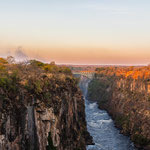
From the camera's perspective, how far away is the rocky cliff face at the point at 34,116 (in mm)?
26078

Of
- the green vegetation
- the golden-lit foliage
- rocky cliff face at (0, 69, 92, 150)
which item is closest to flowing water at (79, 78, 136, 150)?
rocky cliff face at (0, 69, 92, 150)

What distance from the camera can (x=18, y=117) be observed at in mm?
27812

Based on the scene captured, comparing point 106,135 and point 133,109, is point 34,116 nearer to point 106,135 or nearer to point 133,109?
point 106,135

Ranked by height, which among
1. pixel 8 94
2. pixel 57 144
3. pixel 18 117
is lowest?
pixel 57 144

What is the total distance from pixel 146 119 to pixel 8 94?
46.8 metres

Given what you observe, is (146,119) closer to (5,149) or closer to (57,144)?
(57,144)

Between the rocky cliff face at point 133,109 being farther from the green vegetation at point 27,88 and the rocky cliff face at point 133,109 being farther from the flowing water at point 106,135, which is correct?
the green vegetation at point 27,88

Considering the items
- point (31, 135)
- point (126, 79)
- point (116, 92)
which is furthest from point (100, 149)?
point (126, 79)

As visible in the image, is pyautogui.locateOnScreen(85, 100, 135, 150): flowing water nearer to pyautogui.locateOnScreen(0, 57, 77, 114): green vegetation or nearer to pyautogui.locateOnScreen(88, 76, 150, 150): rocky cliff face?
pyautogui.locateOnScreen(88, 76, 150, 150): rocky cliff face

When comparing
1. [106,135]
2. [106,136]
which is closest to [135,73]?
[106,135]

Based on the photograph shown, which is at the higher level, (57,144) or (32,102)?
(32,102)

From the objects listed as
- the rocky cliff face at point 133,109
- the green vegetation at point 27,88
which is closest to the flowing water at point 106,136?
the rocky cliff face at point 133,109

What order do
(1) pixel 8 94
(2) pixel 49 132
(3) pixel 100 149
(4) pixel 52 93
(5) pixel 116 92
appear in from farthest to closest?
(5) pixel 116 92 → (3) pixel 100 149 → (4) pixel 52 93 → (2) pixel 49 132 → (1) pixel 8 94

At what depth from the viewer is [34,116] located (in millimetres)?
30828
